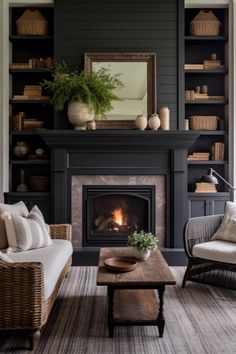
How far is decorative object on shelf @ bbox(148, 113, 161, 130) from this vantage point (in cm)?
471

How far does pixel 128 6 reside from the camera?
4910mm

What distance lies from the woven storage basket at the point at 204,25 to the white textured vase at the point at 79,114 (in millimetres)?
1840

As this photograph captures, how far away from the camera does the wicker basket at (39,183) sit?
16.8 ft

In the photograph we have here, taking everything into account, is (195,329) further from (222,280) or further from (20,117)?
(20,117)

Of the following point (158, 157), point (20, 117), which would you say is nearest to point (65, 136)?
point (20, 117)

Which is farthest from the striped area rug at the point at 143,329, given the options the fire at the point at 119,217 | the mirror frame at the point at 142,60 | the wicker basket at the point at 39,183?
the mirror frame at the point at 142,60

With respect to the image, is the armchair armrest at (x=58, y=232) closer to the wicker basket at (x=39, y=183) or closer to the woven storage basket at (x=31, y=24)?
the wicker basket at (x=39, y=183)

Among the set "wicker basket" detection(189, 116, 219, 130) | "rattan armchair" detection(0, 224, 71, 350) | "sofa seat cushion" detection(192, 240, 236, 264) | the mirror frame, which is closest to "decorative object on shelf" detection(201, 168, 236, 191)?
"wicker basket" detection(189, 116, 219, 130)

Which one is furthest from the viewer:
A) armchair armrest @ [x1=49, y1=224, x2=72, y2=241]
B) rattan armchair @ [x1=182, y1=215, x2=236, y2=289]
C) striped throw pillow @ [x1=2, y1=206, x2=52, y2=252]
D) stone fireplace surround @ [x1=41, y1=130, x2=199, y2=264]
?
stone fireplace surround @ [x1=41, y1=130, x2=199, y2=264]

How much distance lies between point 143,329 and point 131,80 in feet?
10.6

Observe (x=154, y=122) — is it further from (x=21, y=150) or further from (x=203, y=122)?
(x=21, y=150)

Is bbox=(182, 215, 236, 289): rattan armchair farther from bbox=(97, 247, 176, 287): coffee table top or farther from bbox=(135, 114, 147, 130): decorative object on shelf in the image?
bbox=(135, 114, 147, 130): decorative object on shelf

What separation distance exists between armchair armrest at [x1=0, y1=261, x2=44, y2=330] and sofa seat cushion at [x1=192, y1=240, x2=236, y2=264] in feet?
5.88

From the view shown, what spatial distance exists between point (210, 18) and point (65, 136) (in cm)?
257
